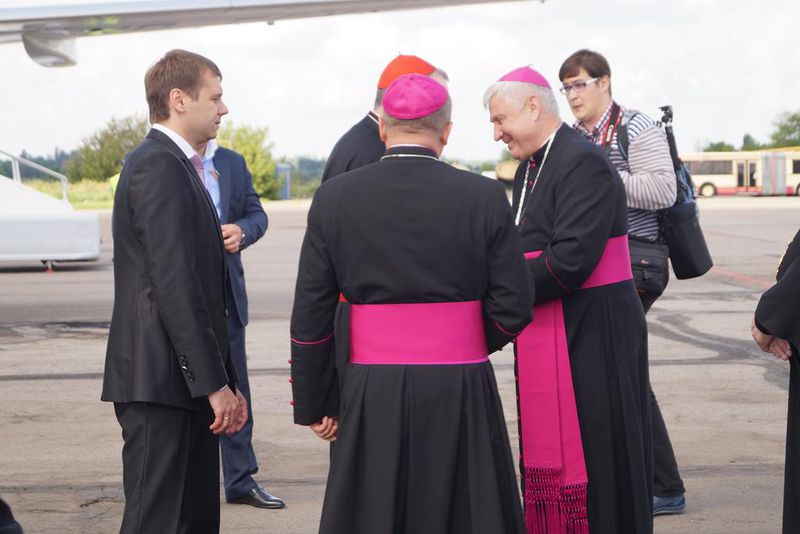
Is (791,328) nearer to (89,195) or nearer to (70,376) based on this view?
(70,376)

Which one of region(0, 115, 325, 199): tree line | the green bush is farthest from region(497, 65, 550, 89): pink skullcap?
region(0, 115, 325, 199): tree line

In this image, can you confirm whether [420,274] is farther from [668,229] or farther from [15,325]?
[15,325]

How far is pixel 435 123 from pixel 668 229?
7.48ft

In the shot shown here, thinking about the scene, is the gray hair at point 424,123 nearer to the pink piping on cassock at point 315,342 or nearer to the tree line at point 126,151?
the pink piping on cassock at point 315,342

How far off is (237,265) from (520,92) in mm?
2000

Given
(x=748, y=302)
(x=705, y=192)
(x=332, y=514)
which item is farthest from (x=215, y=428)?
(x=705, y=192)

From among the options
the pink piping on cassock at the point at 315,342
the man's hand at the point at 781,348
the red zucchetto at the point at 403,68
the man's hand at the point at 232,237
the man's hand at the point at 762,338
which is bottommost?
the man's hand at the point at 781,348

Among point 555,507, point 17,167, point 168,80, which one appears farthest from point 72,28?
point 555,507

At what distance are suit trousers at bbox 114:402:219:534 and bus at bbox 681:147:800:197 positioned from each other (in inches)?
2009

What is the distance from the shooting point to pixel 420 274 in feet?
10.6

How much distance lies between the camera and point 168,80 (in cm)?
371

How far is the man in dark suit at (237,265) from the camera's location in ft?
17.3

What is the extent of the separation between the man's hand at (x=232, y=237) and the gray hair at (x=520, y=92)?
1571 mm

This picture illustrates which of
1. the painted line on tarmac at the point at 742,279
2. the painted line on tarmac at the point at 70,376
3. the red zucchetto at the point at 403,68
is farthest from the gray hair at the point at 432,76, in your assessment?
the painted line on tarmac at the point at 742,279
